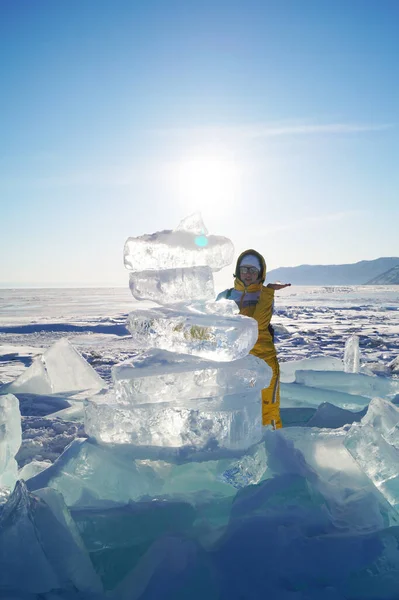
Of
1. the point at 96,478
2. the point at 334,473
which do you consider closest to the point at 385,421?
the point at 334,473

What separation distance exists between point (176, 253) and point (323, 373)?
3.05m

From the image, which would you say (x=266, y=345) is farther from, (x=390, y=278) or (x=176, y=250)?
(x=390, y=278)

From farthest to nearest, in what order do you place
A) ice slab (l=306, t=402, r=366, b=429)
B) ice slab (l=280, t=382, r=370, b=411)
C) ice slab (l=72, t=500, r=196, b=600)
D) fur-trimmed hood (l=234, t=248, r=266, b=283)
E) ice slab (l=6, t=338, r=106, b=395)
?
ice slab (l=6, t=338, r=106, b=395)
ice slab (l=280, t=382, r=370, b=411)
fur-trimmed hood (l=234, t=248, r=266, b=283)
ice slab (l=306, t=402, r=366, b=429)
ice slab (l=72, t=500, r=196, b=600)

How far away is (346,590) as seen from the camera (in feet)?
5.18

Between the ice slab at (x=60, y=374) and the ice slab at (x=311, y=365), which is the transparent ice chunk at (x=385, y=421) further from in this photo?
the ice slab at (x=60, y=374)

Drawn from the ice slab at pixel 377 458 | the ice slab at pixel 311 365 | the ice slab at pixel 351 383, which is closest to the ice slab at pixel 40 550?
the ice slab at pixel 377 458

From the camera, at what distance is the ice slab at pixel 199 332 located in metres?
2.27

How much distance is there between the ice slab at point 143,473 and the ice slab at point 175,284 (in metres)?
0.83

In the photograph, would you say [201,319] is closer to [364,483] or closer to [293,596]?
[364,483]

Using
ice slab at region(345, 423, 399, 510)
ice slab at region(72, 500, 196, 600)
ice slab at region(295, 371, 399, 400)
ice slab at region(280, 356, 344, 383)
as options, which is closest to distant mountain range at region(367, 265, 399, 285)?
ice slab at region(280, 356, 344, 383)

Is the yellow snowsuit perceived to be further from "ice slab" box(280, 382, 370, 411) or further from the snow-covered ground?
the snow-covered ground

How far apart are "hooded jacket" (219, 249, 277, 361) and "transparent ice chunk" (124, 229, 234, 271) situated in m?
1.17

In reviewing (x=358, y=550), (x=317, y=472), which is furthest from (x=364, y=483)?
(x=358, y=550)

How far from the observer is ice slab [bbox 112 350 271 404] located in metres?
2.28
